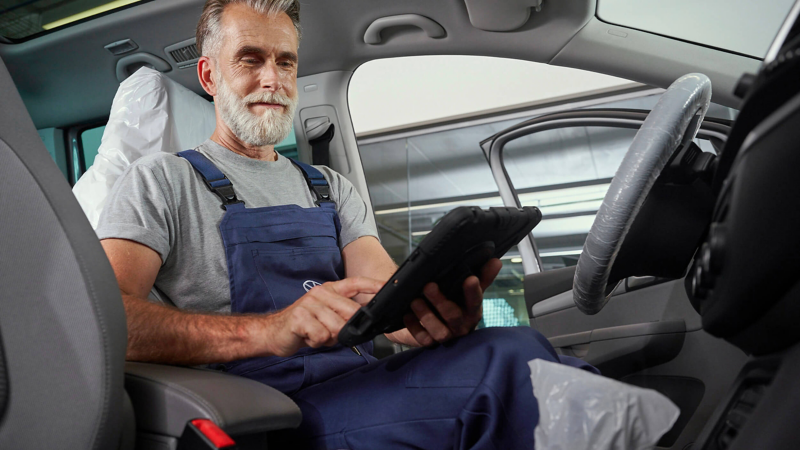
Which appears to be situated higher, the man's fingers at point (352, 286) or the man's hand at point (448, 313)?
the man's fingers at point (352, 286)

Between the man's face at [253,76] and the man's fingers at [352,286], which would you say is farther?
the man's face at [253,76]

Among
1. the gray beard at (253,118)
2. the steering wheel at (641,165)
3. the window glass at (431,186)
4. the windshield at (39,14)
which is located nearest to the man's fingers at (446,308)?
the steering wheel at (641,165)

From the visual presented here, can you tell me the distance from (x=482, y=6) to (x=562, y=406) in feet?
4.45

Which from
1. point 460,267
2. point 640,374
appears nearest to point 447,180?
point 640,374

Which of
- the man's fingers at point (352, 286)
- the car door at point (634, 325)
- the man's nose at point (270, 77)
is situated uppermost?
the man's nose at point (270, 77)

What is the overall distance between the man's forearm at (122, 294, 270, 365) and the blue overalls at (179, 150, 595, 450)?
12 centimetres

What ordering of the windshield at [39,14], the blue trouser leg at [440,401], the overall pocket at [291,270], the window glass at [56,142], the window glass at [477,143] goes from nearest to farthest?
the blue trouser leg at [440,401] → the overall pocket at [291,270] → the windshield at [39,14] → the window glass at [56,142] → the window glass at [477,143]

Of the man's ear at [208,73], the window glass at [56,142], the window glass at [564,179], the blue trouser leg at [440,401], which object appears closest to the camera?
the blue trouser leg at [440,401]

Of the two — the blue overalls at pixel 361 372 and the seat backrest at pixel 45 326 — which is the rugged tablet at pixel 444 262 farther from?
the seat backrest at pixel 45 326

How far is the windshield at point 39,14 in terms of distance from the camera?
1.83 m

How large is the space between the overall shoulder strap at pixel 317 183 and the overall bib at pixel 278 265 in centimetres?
9

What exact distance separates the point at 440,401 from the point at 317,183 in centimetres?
83

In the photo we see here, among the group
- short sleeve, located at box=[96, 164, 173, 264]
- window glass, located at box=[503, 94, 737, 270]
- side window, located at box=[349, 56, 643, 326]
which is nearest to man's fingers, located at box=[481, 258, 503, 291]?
short sleeve, located at box=[96, 164, 173, 264]

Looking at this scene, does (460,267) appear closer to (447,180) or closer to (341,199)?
(341,199)
